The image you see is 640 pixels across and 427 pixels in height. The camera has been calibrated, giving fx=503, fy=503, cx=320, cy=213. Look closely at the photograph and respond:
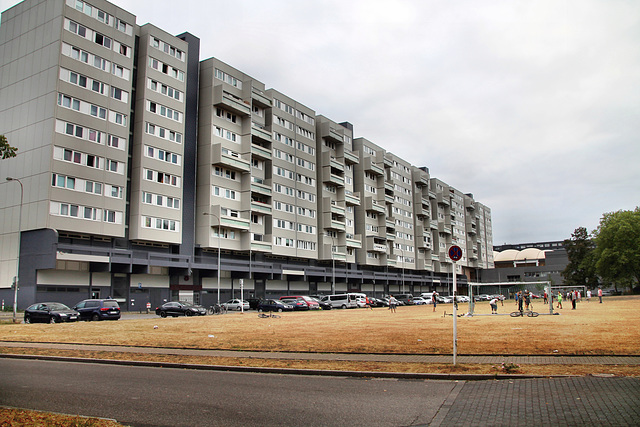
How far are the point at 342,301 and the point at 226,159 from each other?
23671 millimetres

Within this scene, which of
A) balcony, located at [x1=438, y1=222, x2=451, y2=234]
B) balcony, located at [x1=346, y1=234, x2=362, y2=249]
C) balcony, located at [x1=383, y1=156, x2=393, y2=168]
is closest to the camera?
balcony, located at [x1=346, y1=234, x2=362, y2=249]

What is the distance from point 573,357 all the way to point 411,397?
708 centimetres

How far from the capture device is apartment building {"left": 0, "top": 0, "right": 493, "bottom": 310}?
49.4 meters

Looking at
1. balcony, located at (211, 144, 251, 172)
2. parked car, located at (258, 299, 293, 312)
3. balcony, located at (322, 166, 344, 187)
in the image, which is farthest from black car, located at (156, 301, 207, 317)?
balcony, located at (322, 166, 344, 187)

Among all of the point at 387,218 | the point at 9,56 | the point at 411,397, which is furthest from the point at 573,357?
the point at 387,218

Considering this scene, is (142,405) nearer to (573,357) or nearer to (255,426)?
(255,426)

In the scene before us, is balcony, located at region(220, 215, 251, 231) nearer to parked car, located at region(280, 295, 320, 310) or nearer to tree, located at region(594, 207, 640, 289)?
parked car, located at region(280, 295, 320, 310)

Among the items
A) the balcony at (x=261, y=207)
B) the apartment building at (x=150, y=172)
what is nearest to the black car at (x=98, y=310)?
the apartment building at (x=150, y=172)

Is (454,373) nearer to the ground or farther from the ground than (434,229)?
nearer to the ground

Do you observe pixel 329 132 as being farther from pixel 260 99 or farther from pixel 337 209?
pixel 260 99

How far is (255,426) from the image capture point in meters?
7.98

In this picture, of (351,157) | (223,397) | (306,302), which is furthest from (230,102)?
(223,397)

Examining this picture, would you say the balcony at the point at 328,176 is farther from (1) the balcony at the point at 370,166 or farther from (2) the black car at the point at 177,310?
(2) the black car at the point at 177,310

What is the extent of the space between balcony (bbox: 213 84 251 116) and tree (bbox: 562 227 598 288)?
82.7 meters
